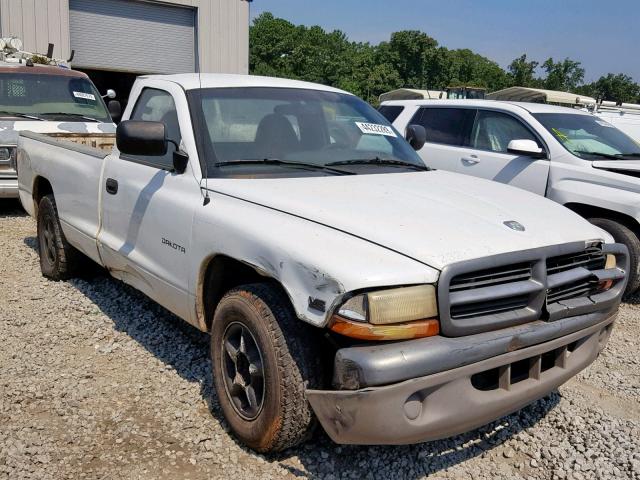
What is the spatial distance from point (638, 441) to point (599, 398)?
20.7 inches

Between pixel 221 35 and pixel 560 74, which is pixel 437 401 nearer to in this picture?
pixel 221 35

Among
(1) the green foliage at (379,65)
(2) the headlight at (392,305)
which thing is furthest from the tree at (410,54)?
(2) the headlight at (392,305)

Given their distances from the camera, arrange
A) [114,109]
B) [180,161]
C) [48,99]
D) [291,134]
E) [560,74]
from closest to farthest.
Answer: [180,161]
[291,134]
[48,99]
[114,109]
[560,74]

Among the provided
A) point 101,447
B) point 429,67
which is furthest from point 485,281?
point 429,67

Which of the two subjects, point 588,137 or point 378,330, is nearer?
point 378,330

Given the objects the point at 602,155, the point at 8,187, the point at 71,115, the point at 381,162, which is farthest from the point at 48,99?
the point at 602,155

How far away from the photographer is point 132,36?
1912 cm

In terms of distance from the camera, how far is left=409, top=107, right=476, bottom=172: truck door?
7199 millimetres

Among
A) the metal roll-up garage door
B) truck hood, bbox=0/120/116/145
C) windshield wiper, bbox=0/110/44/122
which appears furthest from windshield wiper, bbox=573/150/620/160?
the metal roll-up garage door

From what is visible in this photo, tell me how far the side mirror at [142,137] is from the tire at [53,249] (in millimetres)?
2147

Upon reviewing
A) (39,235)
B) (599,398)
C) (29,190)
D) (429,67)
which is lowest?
(599,398)

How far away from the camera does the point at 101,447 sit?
Result: 3055mm

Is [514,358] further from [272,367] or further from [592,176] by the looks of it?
[592,176]

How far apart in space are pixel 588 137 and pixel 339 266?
5.15 m
